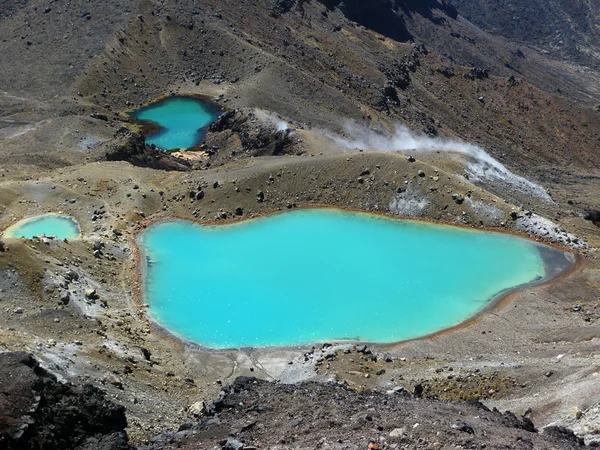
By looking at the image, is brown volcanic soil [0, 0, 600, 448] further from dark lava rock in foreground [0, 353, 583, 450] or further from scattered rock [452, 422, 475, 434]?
scattered rock [452, 422, 475, 434]

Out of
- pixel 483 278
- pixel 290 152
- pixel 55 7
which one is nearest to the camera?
pixel 483 278

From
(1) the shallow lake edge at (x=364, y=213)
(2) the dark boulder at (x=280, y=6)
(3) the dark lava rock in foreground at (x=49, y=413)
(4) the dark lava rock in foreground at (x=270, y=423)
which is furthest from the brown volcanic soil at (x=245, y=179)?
(4) the dark lava rock in foreground at (x=270, y=423)

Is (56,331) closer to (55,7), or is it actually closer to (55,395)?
(55,395)

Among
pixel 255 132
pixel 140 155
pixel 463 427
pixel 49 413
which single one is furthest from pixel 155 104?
pixel 463 427

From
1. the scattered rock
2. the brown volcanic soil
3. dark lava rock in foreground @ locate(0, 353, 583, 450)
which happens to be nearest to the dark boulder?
the brown volcanic soil

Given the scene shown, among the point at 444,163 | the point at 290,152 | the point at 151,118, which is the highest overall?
the point at 151,118

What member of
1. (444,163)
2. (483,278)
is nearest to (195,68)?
(444,163)
